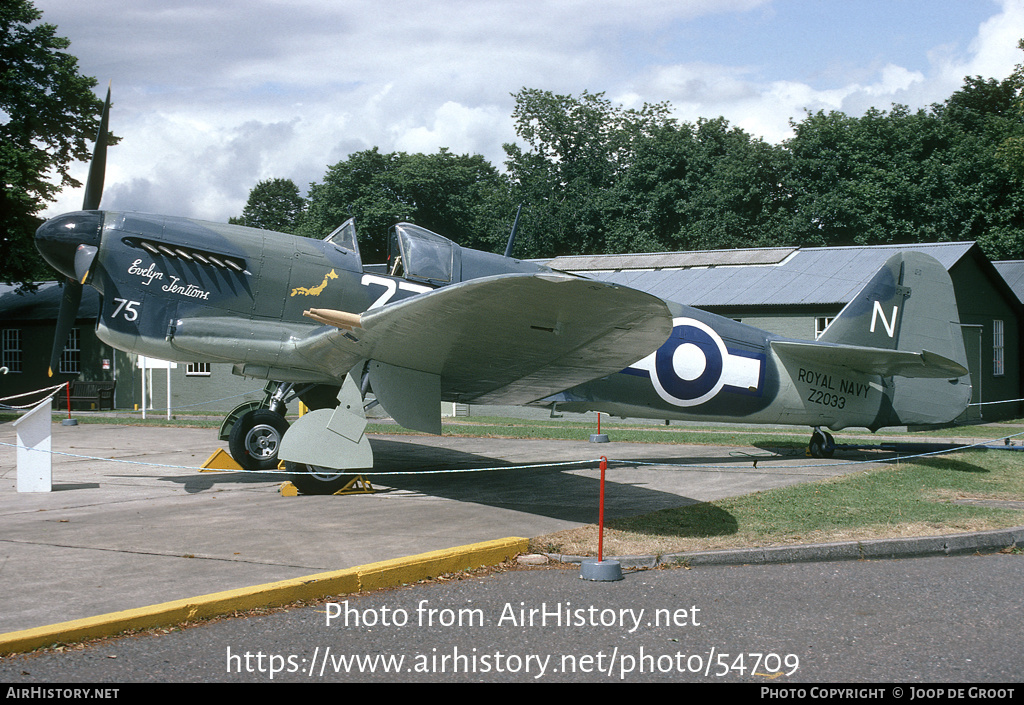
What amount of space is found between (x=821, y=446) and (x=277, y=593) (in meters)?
9.84

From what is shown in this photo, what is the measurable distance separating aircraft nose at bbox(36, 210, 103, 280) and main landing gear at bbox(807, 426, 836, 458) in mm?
10353

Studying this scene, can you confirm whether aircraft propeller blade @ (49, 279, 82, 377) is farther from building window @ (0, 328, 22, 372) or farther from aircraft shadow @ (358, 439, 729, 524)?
building window @ (0, 328, 22, 372)

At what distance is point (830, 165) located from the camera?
1515 inches

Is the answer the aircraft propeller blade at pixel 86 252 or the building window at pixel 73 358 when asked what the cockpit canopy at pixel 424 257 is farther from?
the building window at pixel 73 358

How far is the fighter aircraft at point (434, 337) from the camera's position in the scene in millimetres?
7015

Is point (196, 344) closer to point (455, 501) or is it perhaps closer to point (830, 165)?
point (455, 501)

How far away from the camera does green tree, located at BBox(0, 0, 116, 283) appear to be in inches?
889

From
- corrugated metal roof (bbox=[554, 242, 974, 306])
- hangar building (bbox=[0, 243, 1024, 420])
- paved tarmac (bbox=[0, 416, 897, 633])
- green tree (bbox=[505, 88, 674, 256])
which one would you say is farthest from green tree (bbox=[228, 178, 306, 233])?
paved tarmac (bbox=[0, 416, 897, 633])

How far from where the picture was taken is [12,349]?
3025 cm

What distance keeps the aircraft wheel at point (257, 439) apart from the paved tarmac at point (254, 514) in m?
0.27

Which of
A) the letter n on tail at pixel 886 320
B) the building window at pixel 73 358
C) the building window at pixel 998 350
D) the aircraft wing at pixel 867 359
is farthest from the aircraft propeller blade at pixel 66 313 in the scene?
the building window at pixel 998 350

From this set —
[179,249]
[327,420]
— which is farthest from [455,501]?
[179,249]

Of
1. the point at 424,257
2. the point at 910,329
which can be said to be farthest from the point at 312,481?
the point at 910,329

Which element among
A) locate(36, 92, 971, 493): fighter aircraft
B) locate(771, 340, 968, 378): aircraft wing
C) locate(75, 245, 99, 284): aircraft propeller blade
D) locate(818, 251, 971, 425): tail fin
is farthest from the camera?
locate(818, 251, 971, 425): tail fin
